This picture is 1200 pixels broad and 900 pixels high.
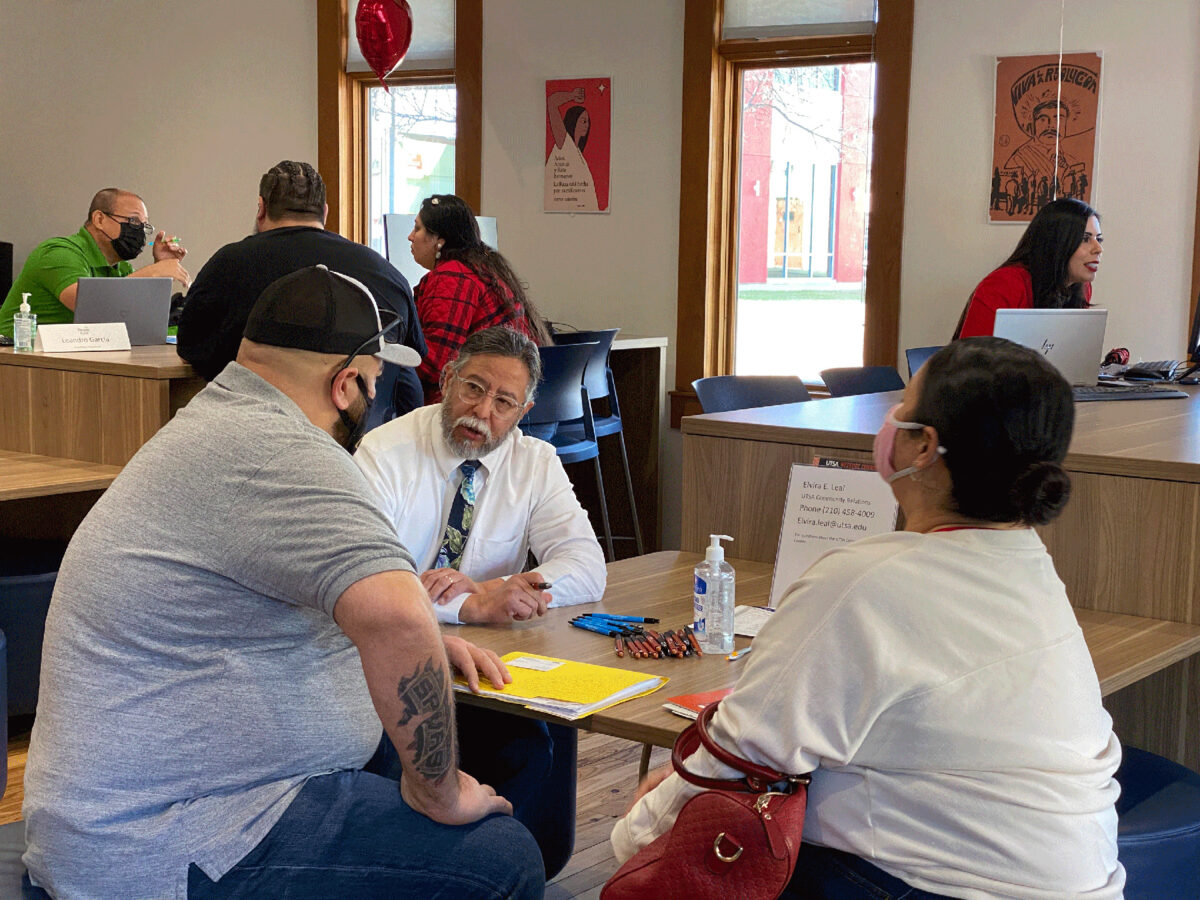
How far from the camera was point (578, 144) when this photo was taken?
592 centimetres

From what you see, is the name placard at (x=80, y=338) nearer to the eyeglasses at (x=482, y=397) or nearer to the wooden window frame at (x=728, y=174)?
the eyeglasses at (x=482, y=397)

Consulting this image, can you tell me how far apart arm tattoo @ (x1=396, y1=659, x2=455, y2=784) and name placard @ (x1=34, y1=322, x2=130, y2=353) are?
2.71 m

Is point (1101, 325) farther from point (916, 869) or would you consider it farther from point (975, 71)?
point (916, 869)

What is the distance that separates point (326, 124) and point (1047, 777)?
5.90 meters

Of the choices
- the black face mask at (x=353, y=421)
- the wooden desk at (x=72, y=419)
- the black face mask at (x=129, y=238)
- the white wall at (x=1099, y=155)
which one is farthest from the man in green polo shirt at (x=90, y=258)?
the black face mask at (x=353, y=421)

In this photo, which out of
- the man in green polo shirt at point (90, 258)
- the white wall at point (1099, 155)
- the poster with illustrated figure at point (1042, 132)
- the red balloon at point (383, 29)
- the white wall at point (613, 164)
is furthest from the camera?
the red balloon at point (383, 29)

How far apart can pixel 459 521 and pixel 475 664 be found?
732 mm

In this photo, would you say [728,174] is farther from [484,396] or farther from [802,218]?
[484,396]

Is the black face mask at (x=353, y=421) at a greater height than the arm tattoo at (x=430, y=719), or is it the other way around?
the black face mask at (x=353, y=421)

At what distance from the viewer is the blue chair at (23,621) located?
134 inches

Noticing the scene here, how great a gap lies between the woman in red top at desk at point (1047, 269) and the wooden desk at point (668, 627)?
2048mm

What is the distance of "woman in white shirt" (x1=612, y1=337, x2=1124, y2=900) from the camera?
136 cm

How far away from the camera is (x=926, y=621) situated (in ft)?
4.51

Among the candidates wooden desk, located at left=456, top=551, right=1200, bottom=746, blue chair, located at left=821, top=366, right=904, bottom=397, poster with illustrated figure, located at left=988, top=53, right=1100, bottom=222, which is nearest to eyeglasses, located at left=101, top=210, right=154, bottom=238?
blue chair, located at left=821, top=366, right=904, bottom=397
